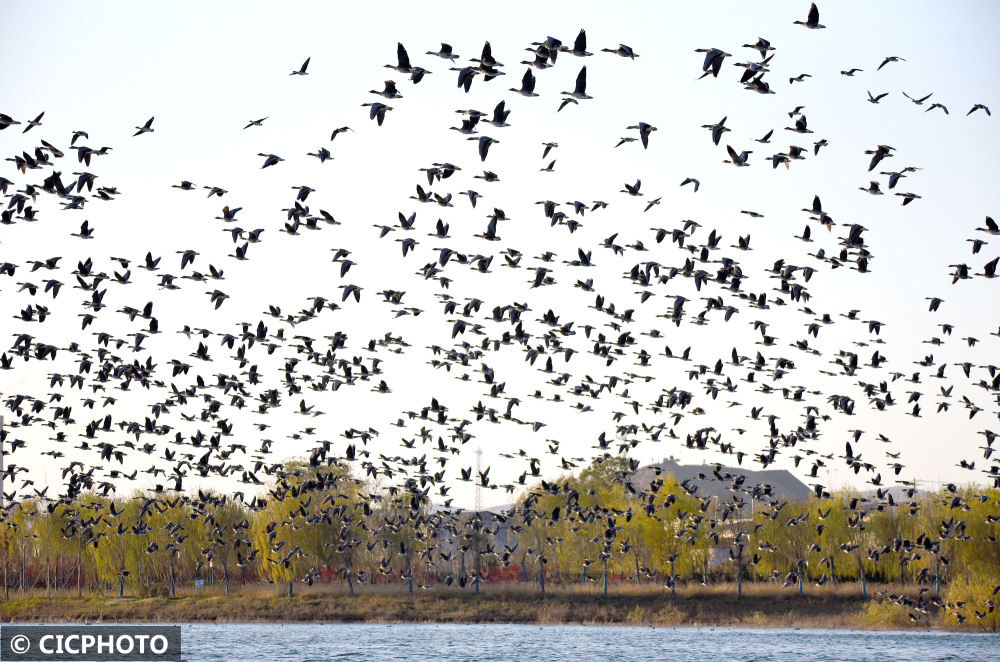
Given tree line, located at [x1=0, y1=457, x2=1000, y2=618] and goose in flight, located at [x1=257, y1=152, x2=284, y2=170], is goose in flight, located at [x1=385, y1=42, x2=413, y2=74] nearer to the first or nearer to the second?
goose in flight, located at [x1=257, y1=152, x2=284, y2=170]

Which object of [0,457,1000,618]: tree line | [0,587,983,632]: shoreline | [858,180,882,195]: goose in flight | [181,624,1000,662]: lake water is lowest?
[181,624,1000,662]: lake water

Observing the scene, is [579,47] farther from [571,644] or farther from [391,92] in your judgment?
[571,644]

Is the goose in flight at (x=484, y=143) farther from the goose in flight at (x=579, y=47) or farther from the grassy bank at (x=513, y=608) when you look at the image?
the grassy bank at (x=513, y=608)

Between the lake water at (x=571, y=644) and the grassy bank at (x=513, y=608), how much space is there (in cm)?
204

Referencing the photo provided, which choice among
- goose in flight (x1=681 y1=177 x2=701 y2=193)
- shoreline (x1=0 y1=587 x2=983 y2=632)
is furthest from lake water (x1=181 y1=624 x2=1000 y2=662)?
goose in flight (x1=681 y1=177 x2=701 y2=193)

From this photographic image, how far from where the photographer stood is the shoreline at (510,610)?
85.8m

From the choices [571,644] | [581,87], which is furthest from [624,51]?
[571,644]

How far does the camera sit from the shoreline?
85.8m

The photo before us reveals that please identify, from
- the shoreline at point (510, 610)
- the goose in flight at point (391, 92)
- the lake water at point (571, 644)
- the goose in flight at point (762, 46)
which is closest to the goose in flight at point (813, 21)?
the goose in flight at point (762, 46)

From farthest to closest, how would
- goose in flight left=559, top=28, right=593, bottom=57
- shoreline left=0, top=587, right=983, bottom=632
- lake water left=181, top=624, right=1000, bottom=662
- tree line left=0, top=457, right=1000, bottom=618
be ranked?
tree line left=0, top=457, right=1000, bottom=618, shoreline left=0, top=587, right=983, bottom=632, lake water left=181, top=624, right=1000, bottom=662, goose in flight left=559, top=28, right=593, bottom=57

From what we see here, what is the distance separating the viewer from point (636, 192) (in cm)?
4225

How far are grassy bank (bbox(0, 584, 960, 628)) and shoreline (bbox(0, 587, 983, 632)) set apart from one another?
71mm

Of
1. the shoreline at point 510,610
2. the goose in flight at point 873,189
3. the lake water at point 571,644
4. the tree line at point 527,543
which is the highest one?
the goose in flight at point 873,189

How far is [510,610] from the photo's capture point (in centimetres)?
8994
